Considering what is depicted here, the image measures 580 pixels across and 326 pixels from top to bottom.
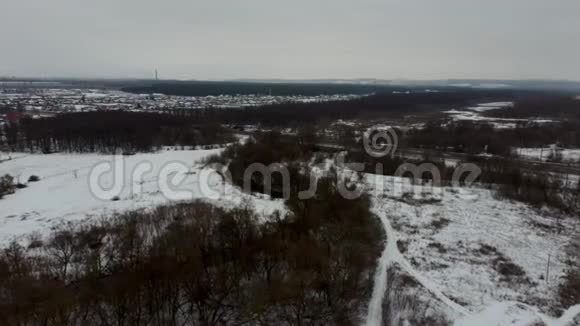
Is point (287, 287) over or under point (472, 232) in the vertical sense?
over

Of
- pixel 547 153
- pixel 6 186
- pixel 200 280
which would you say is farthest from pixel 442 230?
pixel 6 186

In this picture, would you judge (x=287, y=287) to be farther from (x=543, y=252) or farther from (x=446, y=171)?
(x=446, y=171)

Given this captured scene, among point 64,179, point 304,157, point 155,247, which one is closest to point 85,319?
point 155,247

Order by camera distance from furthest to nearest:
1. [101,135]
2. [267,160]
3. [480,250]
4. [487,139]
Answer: [101,135], [487,139], [267,160], [480,250]

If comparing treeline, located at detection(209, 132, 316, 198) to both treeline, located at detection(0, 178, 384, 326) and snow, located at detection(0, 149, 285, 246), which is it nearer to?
snow, located at detection(0, 149, 285, 246)

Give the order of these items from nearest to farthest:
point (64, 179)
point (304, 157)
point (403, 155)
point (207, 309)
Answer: point (207, 309) → point (64, 179) → point (304, 157) → point (403, 155)

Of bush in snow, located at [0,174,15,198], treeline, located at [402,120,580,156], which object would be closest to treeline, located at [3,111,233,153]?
bush in snow, located at [0,174,15,198]

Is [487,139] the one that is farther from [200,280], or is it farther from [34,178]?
[34,178]
